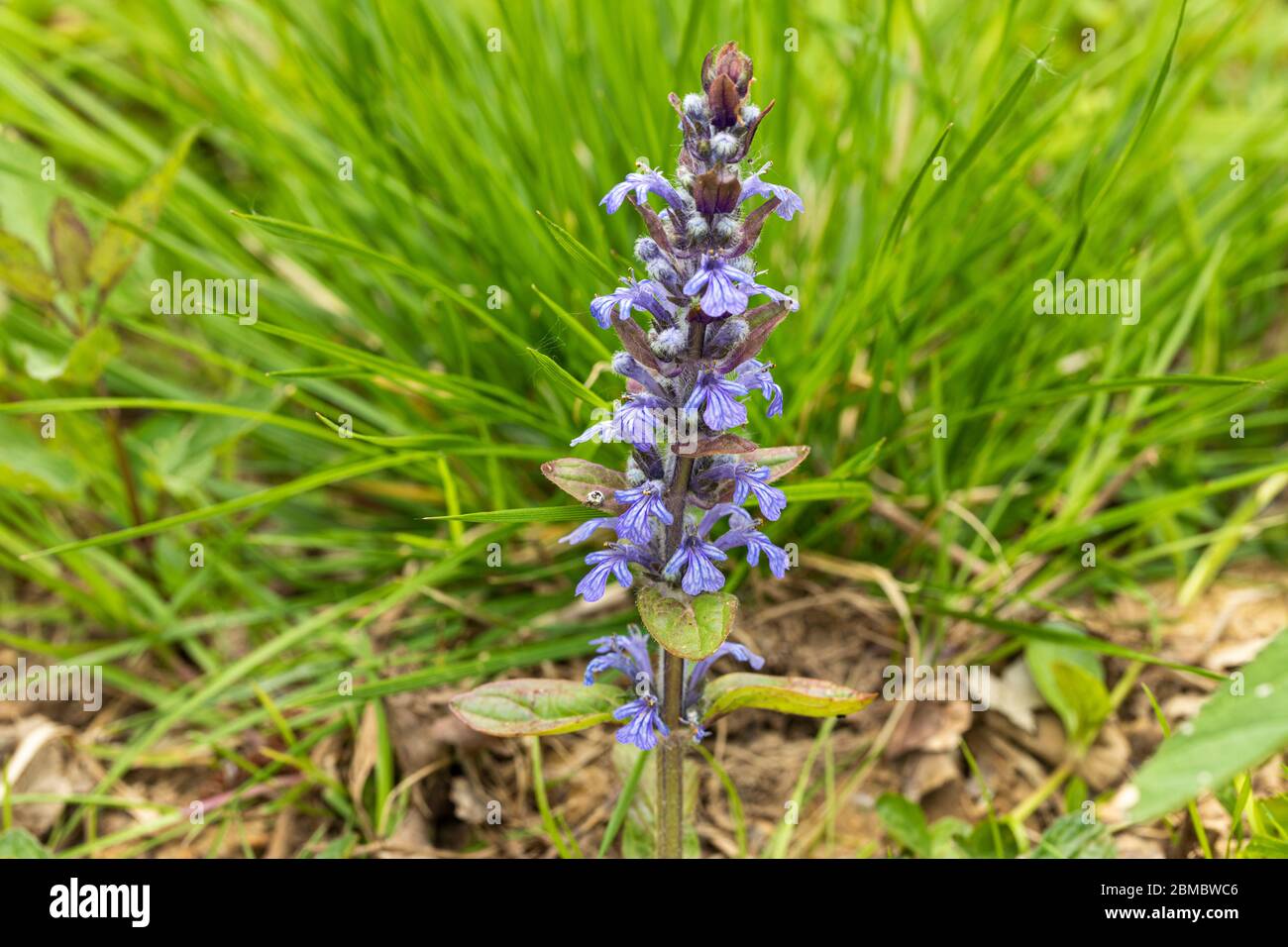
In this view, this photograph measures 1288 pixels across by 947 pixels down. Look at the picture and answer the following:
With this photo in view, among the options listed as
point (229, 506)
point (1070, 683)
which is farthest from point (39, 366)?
point (1070, 683)

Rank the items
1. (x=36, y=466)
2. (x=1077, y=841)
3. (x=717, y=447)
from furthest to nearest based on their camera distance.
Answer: (x=36, y=466) < (x=1077, y=841) < (x=717, y=447)

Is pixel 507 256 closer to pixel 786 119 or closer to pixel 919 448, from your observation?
pixel 786 119

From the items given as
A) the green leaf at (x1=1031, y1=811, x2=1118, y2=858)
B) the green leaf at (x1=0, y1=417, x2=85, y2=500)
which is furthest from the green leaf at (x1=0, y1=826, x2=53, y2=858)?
the green leaf at (x1=1031, y1=811, x2=1118, y2=858)

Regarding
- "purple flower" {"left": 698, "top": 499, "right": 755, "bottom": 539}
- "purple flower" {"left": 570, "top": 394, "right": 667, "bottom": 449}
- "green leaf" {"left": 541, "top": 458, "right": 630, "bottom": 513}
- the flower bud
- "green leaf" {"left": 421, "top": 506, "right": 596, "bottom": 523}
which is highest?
the flower bud

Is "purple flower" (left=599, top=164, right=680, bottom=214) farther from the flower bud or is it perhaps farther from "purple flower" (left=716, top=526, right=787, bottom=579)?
"purple flower" (left=716, top=526, right=787, bottom=579)

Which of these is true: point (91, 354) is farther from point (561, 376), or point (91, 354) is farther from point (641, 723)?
point (641, 723)

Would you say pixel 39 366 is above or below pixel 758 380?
above

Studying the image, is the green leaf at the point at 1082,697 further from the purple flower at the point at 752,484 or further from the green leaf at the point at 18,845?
the green leaf at the point at 18,845
